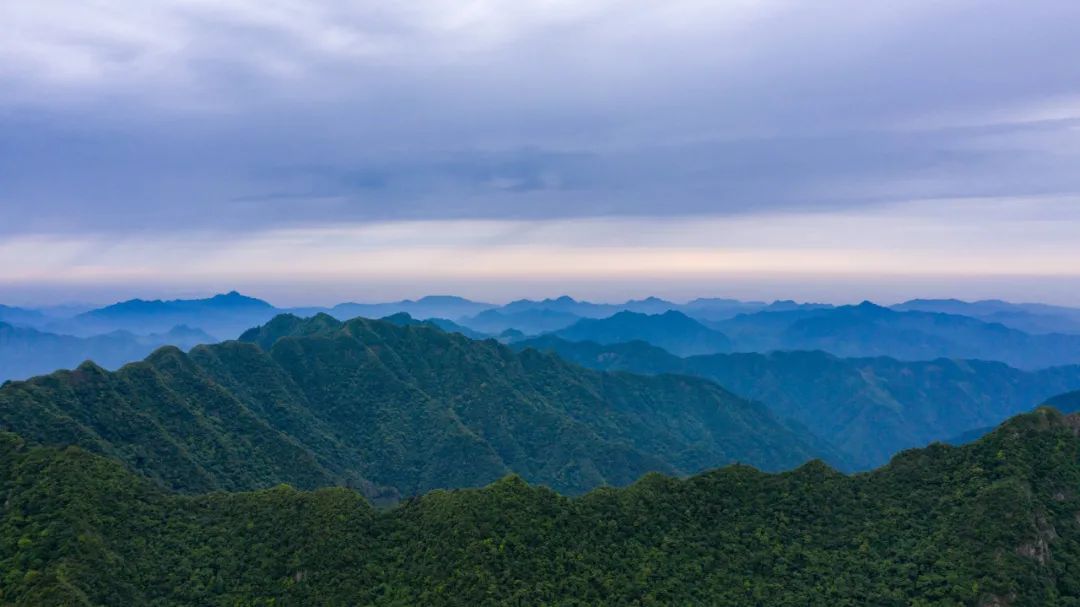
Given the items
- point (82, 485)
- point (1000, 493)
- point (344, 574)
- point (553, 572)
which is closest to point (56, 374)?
point (82, 485)

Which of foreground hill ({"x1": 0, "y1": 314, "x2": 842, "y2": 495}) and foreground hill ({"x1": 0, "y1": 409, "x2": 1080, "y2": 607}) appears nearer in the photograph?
foreground hill ({"x1": 0, "y1": 409, "x2": 1080, "y2": 607})

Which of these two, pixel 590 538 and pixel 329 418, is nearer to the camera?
pixel 590 538

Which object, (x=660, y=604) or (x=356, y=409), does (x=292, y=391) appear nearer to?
(x=356, y=409)

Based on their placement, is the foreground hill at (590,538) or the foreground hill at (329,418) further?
the foreground hill at (329,418)

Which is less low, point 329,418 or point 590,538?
point 590,538
